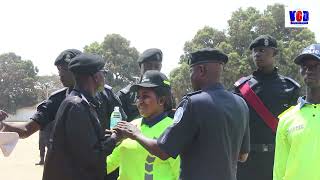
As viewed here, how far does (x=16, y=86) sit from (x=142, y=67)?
6730 cm

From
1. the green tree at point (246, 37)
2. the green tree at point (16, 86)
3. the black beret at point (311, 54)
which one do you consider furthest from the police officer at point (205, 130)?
the green tree at point (16, 86)

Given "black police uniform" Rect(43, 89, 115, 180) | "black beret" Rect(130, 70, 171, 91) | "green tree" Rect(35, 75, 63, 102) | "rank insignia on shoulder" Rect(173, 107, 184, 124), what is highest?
"black beret" Rect(130, 70, 171, 91)

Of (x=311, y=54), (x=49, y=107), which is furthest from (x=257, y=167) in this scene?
(x=49, y=107)

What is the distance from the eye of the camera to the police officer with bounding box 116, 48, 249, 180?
123 inches

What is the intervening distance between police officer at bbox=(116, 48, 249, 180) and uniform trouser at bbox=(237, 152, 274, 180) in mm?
2069

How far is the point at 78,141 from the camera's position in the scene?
3270 millimetres

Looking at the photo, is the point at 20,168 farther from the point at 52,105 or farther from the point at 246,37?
the point at 246,37

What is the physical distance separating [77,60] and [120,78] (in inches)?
1898

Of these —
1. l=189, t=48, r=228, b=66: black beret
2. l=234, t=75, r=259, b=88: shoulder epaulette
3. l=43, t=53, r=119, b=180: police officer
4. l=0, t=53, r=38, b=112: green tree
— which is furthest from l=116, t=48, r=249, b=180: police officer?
l=0, t=53, r=38, b=112: green tree

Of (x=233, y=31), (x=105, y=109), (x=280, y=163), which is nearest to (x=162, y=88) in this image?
(x=280, y=163)

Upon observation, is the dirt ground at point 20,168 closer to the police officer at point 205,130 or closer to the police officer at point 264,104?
the police officer at point 264,104

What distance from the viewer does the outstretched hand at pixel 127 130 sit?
3339 millimetres

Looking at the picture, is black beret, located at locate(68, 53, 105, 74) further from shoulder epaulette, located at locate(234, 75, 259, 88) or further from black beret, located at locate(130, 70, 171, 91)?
shoulder epaulette, located at locate(234, 75, 259, 88)

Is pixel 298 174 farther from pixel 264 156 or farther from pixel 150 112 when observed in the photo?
pixel 264 156
